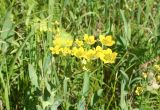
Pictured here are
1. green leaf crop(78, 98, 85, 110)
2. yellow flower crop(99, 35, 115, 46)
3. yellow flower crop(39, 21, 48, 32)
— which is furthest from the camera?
yellow flower crop(39, 21, 48, 32)

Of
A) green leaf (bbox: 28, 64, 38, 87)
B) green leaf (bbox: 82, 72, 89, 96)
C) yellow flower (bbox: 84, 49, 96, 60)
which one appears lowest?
green leaf (bbox: 82, 72, 89, 96)

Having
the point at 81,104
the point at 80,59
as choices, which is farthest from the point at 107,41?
the point at 81,104

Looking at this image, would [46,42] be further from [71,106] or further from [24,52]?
[71,106]

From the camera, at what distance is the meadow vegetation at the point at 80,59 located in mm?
1632

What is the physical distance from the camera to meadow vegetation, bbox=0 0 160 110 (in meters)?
1.63

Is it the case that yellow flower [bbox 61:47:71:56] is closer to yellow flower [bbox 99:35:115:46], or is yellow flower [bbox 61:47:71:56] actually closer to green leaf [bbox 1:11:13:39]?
yellow flower [bbox 99:35:115:46]

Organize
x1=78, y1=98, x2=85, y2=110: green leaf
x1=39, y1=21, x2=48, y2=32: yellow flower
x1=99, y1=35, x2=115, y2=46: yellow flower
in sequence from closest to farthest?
x1=78, y1=98, x2=85, y2=110: green leaf
x1=99, y1=35, x2=115, y2=46: yellow flower
x1=39, y1=21, x2=48, y2=32: yellow flower

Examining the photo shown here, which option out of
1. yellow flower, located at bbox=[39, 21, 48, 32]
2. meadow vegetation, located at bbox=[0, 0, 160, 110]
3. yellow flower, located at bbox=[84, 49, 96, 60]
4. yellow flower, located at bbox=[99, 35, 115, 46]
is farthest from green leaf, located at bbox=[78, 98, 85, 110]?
yellow flower, located at bbox=[39, 21, 48, 32]

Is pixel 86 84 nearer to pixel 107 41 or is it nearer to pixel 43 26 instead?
pixel 107 41

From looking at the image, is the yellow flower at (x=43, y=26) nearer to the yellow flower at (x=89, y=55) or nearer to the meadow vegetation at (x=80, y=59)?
the meadow vegetation at (x=80, y=59)

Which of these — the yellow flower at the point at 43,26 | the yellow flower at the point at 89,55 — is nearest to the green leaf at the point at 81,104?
the yellow flower at the point at 89,55

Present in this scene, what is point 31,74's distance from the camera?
1593 mm

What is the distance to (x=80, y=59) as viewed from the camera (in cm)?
166

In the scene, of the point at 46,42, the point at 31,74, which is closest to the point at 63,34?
the point at 46,42
